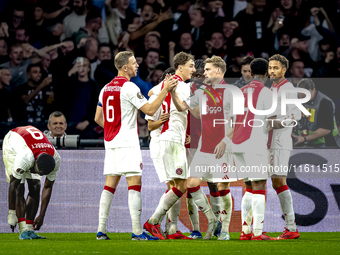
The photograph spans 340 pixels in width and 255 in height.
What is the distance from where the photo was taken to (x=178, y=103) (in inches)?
197

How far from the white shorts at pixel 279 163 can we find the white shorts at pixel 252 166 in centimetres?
26

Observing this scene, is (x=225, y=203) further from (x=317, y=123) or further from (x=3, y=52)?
(x=3, y=52)

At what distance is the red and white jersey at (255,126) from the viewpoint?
495 cm

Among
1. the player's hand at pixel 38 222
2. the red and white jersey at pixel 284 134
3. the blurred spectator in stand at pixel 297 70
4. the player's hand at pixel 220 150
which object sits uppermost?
the blurred spectator in stand at pixel 297 70

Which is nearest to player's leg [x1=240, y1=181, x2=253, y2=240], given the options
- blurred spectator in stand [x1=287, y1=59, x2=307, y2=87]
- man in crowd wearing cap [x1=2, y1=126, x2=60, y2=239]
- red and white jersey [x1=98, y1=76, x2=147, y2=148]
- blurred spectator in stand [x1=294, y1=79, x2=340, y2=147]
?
red and white jersey [x1=98, y1=76, x2=147, y2=148]

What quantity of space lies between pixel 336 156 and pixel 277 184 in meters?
1.43

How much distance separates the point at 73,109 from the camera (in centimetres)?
854

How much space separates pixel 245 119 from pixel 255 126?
0.17m

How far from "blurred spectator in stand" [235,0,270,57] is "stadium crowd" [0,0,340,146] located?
0.02 metres

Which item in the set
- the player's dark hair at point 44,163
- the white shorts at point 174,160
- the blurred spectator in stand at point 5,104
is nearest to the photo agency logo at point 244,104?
the white shorts at point 174,160

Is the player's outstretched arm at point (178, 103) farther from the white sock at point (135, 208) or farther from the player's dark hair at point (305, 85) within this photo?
the player's dark hair at point (305, 85)

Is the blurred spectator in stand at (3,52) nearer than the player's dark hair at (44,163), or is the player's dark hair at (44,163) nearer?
the player's dark hair at (44,163)

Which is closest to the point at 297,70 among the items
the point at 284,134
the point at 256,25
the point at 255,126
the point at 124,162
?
the point at 256,25

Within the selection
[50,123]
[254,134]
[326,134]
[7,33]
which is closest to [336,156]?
[326,134]
